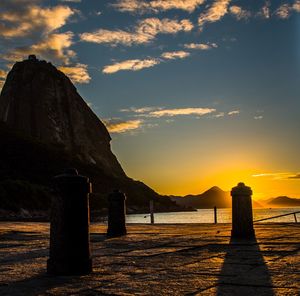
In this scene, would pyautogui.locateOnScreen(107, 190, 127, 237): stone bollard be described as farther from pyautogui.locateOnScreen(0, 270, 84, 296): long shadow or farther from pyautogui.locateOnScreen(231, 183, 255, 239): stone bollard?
pyautogui.locateOnScreen(0, 270, 84, 296): long shadow

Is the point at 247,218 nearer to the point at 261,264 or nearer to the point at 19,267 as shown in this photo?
the point at 261,264

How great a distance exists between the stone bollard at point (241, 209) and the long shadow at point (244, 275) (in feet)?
10.5

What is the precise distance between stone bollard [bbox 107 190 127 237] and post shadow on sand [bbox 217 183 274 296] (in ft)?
10.2

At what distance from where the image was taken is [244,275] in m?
5.25

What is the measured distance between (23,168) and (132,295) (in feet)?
556

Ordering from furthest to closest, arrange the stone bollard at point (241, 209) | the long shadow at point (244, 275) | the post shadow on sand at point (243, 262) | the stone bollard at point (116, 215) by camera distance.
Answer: the stone bollard at point (116, 215)
the stone bollard at point (241, 209)
the post shadow on sand at point (243, 262)
the long shadow at point (244, 275)

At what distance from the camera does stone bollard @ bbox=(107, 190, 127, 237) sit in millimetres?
12385

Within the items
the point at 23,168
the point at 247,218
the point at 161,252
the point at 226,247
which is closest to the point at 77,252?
the point at 161,252

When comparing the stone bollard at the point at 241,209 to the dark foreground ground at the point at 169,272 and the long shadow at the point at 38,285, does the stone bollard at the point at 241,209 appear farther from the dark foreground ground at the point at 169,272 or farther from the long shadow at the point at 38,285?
the long shadow at the point at 38,285

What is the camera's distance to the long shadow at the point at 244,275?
14.4 ft

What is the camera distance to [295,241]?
29.3ft

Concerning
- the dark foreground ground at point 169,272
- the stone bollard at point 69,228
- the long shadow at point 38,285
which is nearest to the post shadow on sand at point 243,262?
the dark foreground ground at point 169,272

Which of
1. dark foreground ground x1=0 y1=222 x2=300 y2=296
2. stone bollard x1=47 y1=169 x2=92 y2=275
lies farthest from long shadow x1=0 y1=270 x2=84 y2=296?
stone bollard x1=47 y1=169 x2=92 y2=275

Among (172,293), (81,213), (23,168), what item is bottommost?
(172,293)
